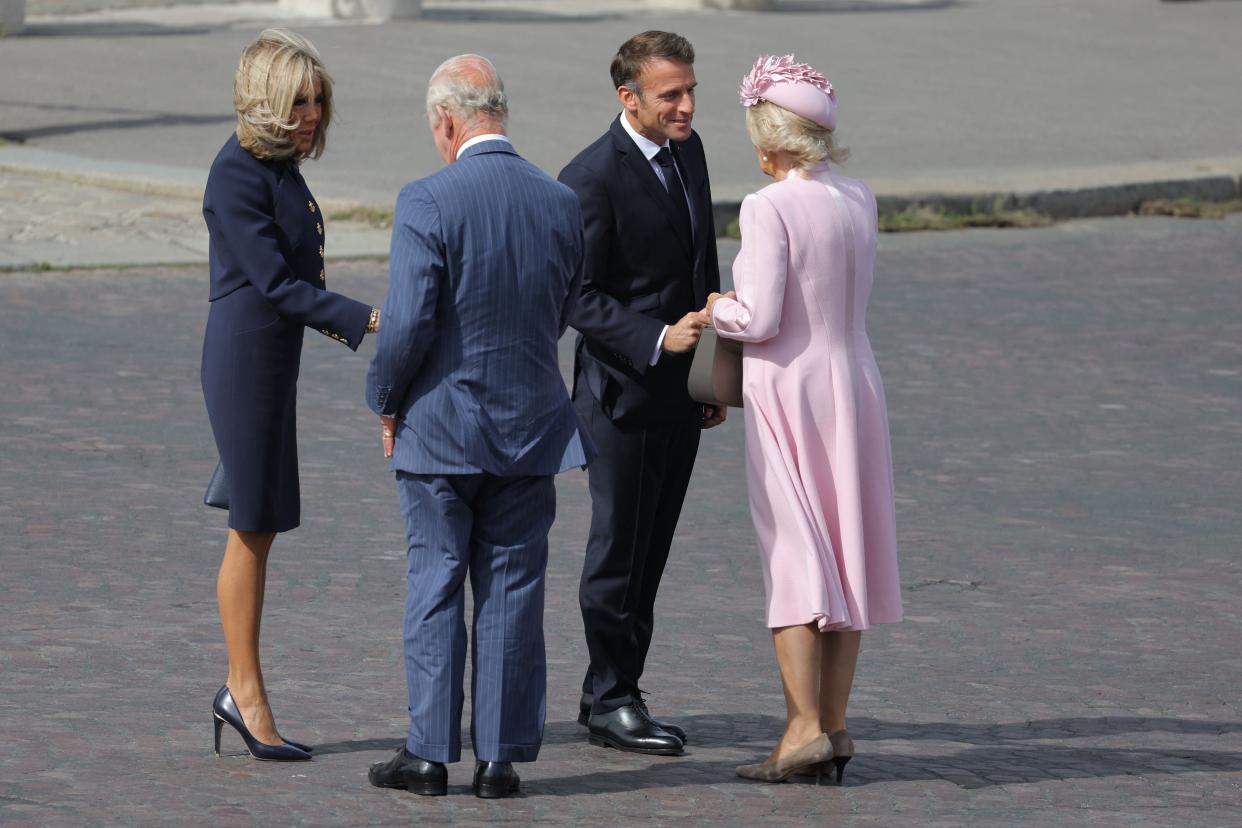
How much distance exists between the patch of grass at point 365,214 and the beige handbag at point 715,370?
8860mm

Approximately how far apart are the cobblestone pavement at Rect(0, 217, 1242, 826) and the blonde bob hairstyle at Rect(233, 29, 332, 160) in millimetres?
1475

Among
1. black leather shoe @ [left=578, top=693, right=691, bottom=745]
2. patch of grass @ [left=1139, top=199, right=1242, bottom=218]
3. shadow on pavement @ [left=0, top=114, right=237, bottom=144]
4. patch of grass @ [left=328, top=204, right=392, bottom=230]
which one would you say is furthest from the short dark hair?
shadow on pavement @ [left=0, top=114, right=237, bottom=144]

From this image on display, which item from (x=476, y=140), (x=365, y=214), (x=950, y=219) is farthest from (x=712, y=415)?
(x=950, y=219)

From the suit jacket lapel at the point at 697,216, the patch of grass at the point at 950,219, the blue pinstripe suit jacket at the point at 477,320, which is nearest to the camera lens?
the blue pinstripe suit jacket at the point at 477,320

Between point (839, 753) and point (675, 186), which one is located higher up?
point (675, 186)

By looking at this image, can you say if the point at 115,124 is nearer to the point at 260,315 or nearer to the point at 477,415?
the point at 260,315

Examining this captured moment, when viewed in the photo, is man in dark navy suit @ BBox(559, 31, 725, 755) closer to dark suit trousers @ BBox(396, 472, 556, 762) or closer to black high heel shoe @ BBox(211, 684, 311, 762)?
dark suit trousers @ BBox(396, 472, 556, 762)

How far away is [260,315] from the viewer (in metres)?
5.30

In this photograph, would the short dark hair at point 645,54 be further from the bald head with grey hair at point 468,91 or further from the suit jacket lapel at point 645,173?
the bald head with grey hair at point 468,91

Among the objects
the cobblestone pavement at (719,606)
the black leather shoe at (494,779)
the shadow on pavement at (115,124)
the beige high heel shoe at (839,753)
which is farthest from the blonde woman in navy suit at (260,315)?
the shadow on pavement at (115,124)

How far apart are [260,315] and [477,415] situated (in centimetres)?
64

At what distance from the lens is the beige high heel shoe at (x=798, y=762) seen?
5.28m

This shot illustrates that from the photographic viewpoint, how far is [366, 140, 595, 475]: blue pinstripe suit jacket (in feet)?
16.2

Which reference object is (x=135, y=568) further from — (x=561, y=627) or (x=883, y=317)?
(x=883, y=317)
